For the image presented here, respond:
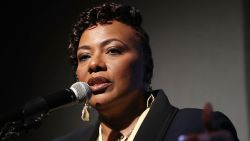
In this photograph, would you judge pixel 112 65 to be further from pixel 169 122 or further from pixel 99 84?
pixel 169 122

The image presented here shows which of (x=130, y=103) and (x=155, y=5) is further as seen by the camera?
(x=155, y=5)

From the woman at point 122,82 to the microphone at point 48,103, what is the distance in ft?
0.41

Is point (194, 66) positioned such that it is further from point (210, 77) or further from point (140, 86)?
point (140, 86)

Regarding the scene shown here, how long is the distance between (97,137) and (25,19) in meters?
0.66

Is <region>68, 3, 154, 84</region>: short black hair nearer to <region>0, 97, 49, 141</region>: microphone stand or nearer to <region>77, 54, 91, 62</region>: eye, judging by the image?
<region>77, 54, 91, 62</region>: eye

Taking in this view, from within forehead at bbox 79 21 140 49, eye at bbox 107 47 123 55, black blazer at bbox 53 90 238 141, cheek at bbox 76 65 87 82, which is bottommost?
black blazer at bbox 53 90 238 141

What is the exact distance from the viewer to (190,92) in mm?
1340

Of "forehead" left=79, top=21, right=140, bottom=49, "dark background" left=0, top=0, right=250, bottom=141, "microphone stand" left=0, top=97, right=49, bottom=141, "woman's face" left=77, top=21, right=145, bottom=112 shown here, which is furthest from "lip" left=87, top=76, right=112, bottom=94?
"dark background" left=0, top=0, right=250, bottom=141

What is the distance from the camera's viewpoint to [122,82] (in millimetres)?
960

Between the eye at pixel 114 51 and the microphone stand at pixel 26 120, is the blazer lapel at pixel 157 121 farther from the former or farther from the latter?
the microphone stand at pixel 26 120

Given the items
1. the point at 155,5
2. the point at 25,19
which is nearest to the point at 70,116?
the point at 25,19

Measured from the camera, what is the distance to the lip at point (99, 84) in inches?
36.8

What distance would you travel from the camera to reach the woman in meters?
0.95

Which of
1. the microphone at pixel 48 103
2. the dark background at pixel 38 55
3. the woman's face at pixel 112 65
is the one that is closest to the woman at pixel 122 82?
the woman's face at pixel 112 65
